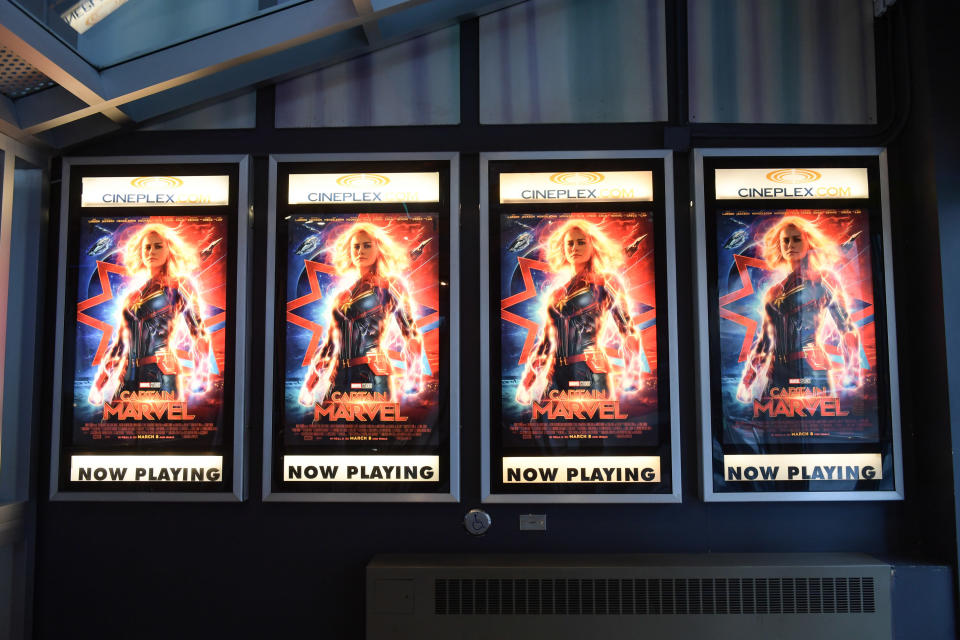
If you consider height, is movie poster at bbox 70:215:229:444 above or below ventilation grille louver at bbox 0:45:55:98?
below

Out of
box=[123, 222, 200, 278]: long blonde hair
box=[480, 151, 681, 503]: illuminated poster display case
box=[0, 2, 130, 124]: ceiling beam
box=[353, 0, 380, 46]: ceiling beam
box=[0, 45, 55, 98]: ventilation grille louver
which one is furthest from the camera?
box=[123, 222, 200, 278]: long blonde hair

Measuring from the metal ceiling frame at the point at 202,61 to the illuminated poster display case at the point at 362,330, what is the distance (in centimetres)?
54

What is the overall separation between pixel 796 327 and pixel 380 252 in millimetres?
2187

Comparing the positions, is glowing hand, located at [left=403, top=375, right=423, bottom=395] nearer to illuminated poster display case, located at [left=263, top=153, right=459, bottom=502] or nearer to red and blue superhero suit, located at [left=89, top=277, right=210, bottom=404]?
illuminated poster display case, located at [left=263, top=153, right=459, bottom=502]

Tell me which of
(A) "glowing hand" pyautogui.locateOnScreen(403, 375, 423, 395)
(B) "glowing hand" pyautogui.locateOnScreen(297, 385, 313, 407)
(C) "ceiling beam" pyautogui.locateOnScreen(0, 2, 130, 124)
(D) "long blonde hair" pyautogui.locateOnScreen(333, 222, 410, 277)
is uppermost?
(C) "ceiling beam" pyautogui.locateOnScreen(0, 2, 130, 124)

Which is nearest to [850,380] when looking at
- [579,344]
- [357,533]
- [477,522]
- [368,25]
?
[579,344]

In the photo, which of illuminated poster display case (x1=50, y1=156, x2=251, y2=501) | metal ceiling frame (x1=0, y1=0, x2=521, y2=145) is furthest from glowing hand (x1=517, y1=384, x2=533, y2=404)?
metal ceiling frame (x1=0, y1=0, x2=521, y2=145)

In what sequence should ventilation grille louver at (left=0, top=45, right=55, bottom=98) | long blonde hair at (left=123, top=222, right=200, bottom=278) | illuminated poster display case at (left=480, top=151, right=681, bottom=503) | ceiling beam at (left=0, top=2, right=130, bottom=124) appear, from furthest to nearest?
1. long blonde hair at (left=123, top=222, right=200, bottom=278)
2. illuminated poster display case at (left=480, top=151, right=681, bottom=503)
3. ventilation grille louver at (left=0, top=45, right=55, bottom=98)
4. ceiling beam at (left=0, top=2, right=130, bottom=124)

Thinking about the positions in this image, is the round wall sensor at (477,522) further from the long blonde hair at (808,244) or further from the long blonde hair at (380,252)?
the long blonde hair at (808,244)

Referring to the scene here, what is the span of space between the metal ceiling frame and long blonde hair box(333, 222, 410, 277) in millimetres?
937

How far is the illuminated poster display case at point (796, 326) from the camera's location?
10.4 ft

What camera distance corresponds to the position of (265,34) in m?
3.00

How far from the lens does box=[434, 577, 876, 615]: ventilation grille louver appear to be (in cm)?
294

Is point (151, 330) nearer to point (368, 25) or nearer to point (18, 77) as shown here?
point (18, 77)
